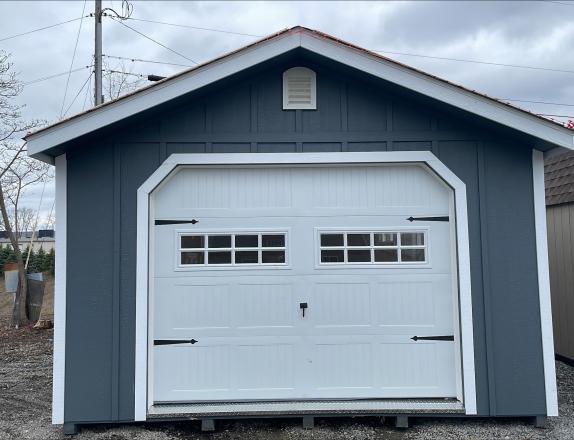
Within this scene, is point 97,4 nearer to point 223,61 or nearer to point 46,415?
point 223,61

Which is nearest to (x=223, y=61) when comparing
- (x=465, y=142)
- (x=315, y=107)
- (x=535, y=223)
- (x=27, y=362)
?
(x=315, y=107)

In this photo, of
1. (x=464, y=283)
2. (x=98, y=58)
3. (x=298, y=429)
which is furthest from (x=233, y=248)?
(x=98, y=58)

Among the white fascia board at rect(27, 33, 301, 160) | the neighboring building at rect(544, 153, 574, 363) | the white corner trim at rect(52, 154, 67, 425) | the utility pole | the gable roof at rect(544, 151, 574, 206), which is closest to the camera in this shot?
the white fascia board at rect(27, 33, 301, 160)

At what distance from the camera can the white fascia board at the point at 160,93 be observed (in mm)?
4234

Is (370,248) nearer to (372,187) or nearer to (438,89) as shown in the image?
(372,187)

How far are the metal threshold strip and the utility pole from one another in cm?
811

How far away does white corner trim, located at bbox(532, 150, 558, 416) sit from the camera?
448cm

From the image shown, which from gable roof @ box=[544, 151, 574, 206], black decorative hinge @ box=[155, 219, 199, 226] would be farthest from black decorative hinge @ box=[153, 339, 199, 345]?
gable roof @ box=[544, 151, 574, 206]

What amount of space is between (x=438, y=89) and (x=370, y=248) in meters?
1.56

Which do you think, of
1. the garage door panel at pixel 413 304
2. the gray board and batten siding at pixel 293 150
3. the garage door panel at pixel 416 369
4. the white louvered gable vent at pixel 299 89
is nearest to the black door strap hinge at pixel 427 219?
the gray board and batten siding at pixel 293 150

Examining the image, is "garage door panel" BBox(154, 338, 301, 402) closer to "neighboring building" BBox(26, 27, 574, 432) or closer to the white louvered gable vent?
"neighboring building" BBox(26, 27, 574, 432)

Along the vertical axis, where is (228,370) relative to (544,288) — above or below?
below

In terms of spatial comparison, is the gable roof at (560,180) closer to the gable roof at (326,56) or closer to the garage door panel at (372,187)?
the gable roof at (326,56)

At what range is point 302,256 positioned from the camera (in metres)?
4.71
